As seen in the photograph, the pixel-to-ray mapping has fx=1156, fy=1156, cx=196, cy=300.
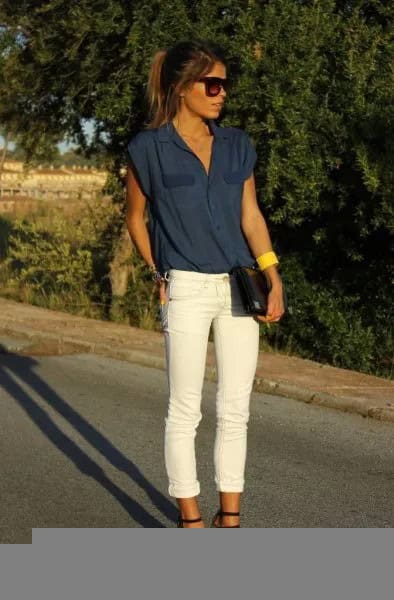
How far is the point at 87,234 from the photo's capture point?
1576 centimetres

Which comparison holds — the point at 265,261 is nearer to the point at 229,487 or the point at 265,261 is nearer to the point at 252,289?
the point at 252,289

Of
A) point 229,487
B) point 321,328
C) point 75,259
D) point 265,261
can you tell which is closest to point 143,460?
point 229,487

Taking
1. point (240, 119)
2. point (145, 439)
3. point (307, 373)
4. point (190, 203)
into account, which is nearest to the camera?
point (190, 203)

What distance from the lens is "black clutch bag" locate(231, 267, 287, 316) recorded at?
482 centimetres

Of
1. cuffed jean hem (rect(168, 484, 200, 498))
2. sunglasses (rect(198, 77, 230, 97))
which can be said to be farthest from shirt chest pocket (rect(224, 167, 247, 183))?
cuffed jean hem (rect(168, 484, 200, 498))

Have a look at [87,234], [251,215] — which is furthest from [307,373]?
[87,234]

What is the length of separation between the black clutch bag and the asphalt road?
55.4 inches

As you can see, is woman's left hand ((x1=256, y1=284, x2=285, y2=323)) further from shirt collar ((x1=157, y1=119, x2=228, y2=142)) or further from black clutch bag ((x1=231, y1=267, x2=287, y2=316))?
shirt collar ((x1=157, y1=119, x2=228, y2=142))

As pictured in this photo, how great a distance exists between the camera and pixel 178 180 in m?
4.77

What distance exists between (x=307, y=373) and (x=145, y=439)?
→ 2.63 m

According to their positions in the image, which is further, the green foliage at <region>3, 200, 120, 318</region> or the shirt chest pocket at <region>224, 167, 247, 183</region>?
the green foliage at <region>3, 200, 120, 318</region>

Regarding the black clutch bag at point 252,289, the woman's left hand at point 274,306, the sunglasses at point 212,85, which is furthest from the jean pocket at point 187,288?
the sunglasses at point 212,85

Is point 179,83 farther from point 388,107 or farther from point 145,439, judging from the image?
point 388,107

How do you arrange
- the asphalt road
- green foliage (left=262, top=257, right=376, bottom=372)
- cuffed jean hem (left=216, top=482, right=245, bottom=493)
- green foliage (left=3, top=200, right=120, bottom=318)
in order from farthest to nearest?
green foliage (left=3, top=200, right=120, bottom=318), green foliage (left=262, top=257, right=376, bottom=372), the asphalt road, cuffed jean hem (left=216, top=482, right=245, bottom=493)
